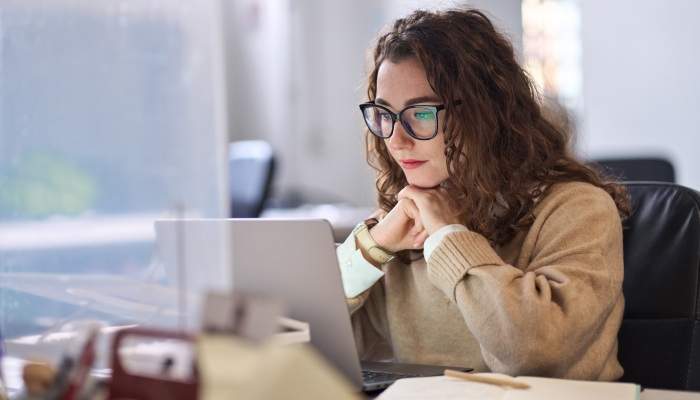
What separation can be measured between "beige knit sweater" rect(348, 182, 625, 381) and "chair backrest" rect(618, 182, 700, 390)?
8 centimetres

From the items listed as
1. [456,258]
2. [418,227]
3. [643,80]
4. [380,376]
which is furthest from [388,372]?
[643,80]

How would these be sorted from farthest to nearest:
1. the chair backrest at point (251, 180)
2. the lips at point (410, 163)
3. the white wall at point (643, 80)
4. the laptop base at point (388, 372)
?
the chair backrest at point (251, 180), the white wall at point (643, 80), the lips at point (410, 163), the laptop base at point (388, 372)

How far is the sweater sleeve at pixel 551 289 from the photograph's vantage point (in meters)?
0.81

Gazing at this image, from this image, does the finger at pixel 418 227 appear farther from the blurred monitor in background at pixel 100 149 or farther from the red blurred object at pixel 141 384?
the red blurred object at pixel 141 384

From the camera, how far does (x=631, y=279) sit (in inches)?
43.0

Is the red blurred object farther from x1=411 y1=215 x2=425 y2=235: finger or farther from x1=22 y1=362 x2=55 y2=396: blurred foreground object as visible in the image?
x1=411 y1=215 x2=425 y2=235: finger

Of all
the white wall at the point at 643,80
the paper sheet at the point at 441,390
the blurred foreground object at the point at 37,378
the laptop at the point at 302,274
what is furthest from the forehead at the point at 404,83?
the white wall at the point at 643,80

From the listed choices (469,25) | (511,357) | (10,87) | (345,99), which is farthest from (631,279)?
(345,99)

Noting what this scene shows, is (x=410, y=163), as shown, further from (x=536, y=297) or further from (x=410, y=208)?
(x=536, y=297)

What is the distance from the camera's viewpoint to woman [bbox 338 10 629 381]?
0.88 meters

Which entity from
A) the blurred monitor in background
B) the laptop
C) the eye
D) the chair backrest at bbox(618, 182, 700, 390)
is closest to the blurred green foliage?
the blurred monitor in background

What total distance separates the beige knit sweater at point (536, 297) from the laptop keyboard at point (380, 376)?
0.42 feet

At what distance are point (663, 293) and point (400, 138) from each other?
1.77 ft

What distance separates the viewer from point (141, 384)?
44 cm
